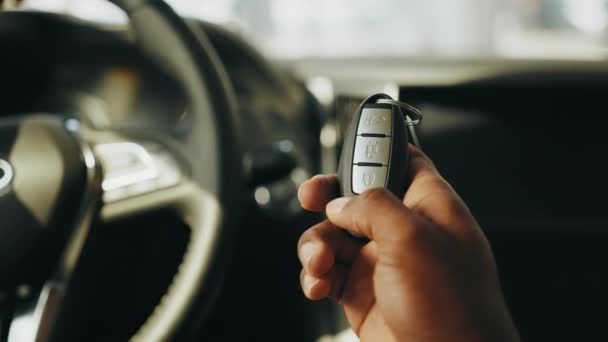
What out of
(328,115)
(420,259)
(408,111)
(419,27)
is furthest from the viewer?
(419,27)

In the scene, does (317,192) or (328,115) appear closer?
(317,192)

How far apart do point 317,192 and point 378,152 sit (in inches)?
2.3

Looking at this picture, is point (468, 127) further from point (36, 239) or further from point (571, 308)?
point (36, 239)

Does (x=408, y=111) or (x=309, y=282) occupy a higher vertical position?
(x=408, y=111)

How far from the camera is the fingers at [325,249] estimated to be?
0.56 meters

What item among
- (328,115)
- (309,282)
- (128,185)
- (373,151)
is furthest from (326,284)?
(328,115)

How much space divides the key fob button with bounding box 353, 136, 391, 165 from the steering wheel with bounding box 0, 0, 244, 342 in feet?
0.55

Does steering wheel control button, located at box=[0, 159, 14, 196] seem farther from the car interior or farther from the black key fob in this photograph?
the black key fob

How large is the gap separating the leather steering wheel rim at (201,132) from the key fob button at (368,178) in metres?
0.17

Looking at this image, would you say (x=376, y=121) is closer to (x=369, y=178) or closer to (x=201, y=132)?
(x=369, y=178)

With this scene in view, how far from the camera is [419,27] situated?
1.37 meters

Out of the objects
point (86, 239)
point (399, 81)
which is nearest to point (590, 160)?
point (399, 81)

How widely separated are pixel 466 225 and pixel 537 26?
35.0 inches

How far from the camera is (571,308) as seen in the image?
45.3 inches
